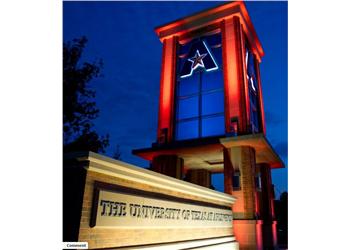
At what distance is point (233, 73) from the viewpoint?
15.1m

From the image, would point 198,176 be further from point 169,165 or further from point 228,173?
point 228,173

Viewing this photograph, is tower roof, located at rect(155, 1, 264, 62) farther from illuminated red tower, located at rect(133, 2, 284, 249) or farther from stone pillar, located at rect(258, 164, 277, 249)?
stone pillar, located at rect(258, 164, 277, 249)

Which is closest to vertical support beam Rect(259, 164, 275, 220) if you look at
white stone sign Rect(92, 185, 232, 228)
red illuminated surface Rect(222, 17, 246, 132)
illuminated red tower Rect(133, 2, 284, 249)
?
illuminated red tower Rect(133, 2, 284, 249)

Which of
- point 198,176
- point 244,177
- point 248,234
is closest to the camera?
point 248,234

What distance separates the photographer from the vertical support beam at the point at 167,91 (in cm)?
1612

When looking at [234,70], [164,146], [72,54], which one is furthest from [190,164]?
[72,54]

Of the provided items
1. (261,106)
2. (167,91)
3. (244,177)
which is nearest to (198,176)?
(261,106)

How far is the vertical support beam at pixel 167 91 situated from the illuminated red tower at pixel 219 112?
0.18ft

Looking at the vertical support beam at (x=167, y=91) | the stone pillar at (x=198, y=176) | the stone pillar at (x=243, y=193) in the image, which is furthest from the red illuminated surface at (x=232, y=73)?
the stone pillar at (x=198, y=176)

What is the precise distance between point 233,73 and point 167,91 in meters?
3.96

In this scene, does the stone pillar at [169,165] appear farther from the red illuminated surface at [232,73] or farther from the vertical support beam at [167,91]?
the red illuminated surface at [232,73]

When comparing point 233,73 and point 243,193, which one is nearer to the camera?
point 243,193
